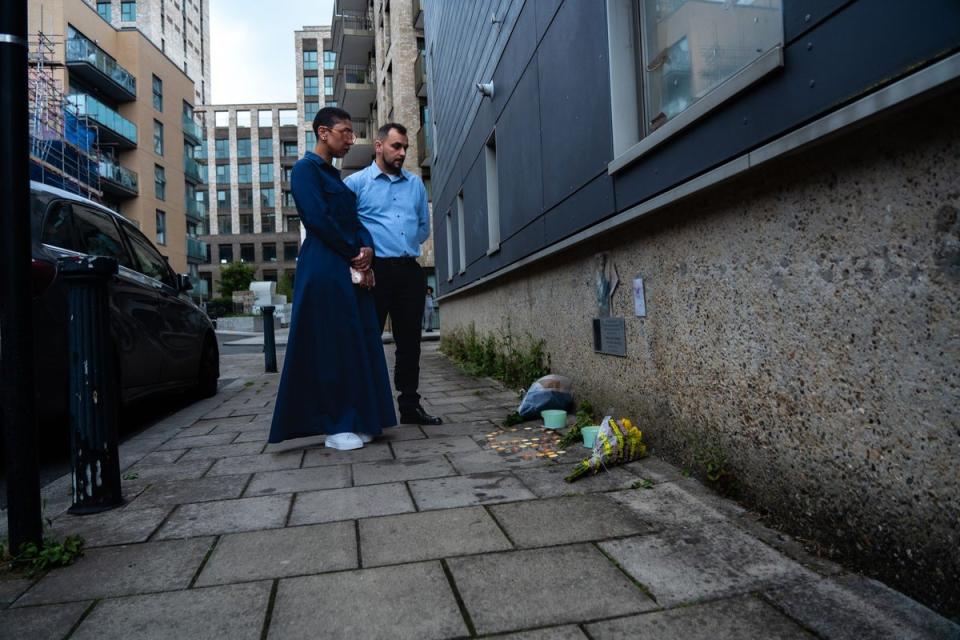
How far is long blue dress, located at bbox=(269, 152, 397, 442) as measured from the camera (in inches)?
155

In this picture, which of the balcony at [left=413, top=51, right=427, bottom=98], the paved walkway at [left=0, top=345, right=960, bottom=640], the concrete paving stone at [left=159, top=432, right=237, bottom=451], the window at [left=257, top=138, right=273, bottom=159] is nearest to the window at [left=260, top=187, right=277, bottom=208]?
the window at [left=257, top=138, right=273, bottom=159]

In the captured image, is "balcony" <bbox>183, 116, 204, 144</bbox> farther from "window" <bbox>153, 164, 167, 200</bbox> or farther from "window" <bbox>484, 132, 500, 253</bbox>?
"window" <bbox>484, 132, 500, 253</bbox>

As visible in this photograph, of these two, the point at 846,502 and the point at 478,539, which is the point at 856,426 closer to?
the point at 846,502

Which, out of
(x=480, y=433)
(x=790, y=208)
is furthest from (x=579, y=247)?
(x=790, y=208)

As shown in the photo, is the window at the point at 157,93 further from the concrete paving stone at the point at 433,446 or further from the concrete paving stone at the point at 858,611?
the concrete paving stone at the point at 858,611

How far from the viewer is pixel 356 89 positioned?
30.4 m

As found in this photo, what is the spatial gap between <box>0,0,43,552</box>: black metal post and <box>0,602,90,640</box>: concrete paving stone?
0.48m

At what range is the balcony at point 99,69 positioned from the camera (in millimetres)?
30719

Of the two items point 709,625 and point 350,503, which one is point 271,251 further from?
point 709,625

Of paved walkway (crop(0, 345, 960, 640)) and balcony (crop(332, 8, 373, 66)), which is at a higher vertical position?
balcony (crop(332, 8, 373, 66))

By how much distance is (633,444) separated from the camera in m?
3.34

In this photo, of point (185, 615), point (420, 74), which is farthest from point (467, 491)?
point (420, 74)

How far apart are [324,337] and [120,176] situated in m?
36.2

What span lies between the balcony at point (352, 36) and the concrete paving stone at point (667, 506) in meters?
32.2
